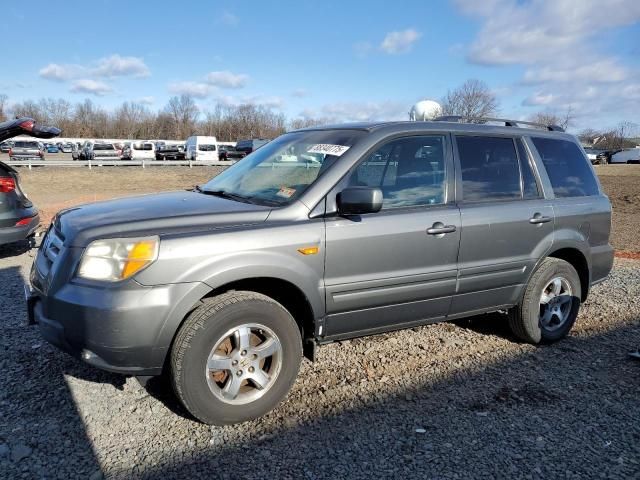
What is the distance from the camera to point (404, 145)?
3.73 meters

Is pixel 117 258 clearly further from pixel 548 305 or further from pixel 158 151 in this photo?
pixel 158 151

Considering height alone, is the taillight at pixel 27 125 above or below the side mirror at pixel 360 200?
above

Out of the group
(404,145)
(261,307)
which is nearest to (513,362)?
(404,145)

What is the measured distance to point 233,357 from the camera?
9.95ft

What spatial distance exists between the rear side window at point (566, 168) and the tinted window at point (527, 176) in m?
0.20

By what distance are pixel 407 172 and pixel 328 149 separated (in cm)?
62

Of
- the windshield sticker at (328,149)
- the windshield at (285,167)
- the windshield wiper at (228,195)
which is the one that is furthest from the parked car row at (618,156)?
the windshield wiper at (228,195)

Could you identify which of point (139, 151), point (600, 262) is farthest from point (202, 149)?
point (600, 262)

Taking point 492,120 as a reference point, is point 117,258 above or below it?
below

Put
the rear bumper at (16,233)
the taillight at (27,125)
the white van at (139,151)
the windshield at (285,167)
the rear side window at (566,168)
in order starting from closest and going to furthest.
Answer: the windshield at (285,167) < the rear side window at (566,168) < the taillight at (27,125) < the rear bumper at (16,233) < the white van at (139,151)

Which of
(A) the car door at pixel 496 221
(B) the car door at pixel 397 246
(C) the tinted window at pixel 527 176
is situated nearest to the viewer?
(B) the car door at pixel 397 246

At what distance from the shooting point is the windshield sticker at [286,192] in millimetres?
3384

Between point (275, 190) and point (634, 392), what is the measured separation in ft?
9.82

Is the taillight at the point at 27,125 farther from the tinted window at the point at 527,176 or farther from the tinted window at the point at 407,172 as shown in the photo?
the tinted window at the point at 527,176
